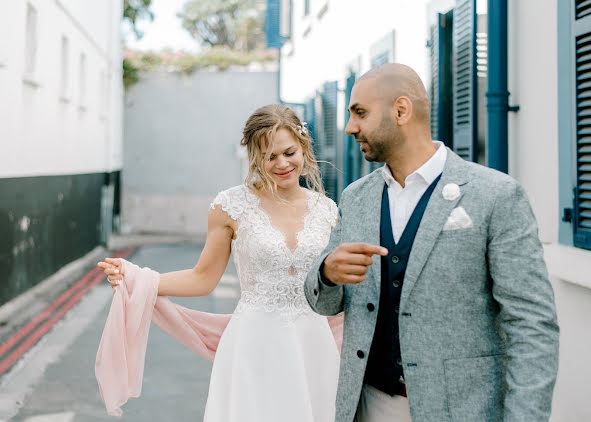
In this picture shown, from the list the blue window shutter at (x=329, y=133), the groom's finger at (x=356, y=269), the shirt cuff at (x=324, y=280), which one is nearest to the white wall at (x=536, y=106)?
the shirt cuff at (x=324, y=280)

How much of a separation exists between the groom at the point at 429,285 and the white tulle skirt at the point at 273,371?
1199 millimetres

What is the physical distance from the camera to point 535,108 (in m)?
4.18

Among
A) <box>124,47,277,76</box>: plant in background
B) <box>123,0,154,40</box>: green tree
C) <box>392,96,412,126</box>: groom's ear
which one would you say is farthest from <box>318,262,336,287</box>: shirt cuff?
<box>123,0,154,40</box>: green tree

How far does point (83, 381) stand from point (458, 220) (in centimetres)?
502

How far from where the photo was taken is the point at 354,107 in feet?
7.16

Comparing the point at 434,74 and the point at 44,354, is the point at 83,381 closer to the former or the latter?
the point at 44,354

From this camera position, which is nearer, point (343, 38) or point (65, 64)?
point (343, 38)

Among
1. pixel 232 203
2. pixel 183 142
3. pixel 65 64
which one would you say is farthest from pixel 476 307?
pixel 183 142

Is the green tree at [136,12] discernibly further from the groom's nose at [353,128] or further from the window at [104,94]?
the groom's nose at [353,128]

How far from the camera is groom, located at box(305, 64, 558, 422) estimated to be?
6.32 ft

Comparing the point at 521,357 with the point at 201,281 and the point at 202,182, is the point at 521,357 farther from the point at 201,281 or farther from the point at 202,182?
the point at 202,182

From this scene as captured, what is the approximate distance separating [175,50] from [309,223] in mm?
20704

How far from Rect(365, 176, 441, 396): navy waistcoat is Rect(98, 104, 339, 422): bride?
51.4 inches

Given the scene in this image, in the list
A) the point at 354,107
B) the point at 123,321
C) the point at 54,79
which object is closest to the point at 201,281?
the point at 123,321
